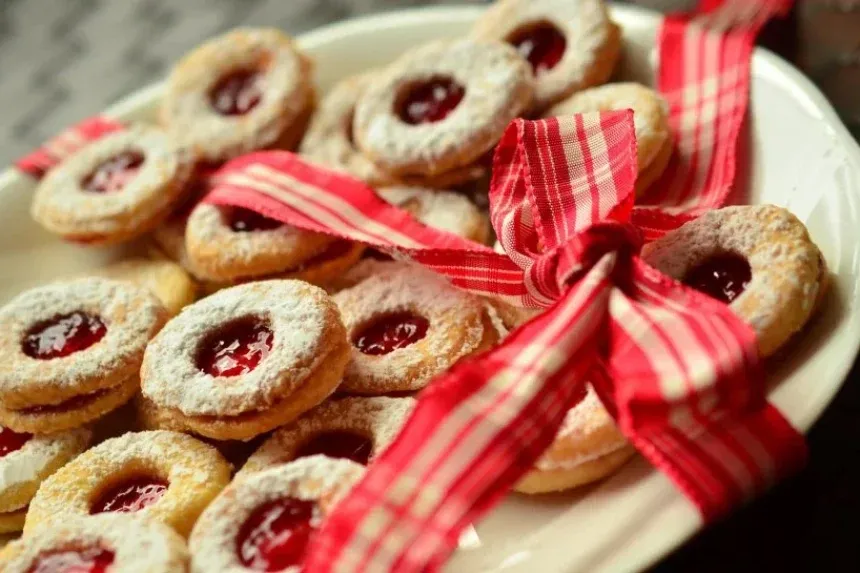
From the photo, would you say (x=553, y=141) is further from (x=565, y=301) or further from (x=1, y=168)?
(x=1, y=168)

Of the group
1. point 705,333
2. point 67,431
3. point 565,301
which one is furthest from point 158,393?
point 705,333

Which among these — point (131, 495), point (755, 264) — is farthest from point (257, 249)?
point (755, 264)

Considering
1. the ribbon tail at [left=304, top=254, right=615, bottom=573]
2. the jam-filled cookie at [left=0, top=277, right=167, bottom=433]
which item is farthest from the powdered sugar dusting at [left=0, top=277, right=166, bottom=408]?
the ribbon tail at [left=304, top=254, right=615, bottom=573]

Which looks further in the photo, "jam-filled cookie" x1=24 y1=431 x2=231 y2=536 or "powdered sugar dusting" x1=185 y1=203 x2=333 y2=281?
"powdered sugar dusting" x1=185 y1=203 x2=333 y2=281

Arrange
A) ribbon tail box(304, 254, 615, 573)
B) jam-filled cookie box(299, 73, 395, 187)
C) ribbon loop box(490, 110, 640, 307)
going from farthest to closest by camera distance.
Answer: jam-filled cookie box(299, 73, 395, 187)
ribbon loop box(490, 110, 640, 307)
ribbon tail box(304, 254, 615, 573)

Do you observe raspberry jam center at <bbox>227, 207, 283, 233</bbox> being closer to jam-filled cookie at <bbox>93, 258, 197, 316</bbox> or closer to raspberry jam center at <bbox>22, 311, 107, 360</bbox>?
jam-filled cookie at <bbox>93, 258, 197, 316</bbox>

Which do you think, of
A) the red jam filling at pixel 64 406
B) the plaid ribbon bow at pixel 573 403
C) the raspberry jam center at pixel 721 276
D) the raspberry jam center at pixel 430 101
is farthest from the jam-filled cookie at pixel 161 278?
the raspberry jam center at pixel 721 276
